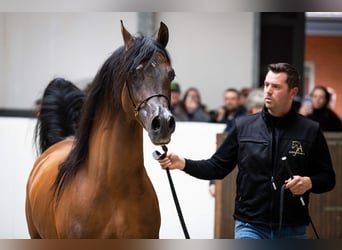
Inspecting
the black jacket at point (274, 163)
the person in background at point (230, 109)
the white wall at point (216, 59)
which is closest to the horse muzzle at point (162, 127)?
the black jacket at point (274, 163)

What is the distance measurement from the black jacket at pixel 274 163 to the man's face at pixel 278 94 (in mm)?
31

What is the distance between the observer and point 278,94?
9.40 ft

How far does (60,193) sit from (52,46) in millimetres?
2254

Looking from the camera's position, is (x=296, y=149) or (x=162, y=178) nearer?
(x=296, y=149)

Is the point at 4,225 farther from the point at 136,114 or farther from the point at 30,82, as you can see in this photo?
the point at 30,82

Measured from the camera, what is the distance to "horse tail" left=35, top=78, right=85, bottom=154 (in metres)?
4.04

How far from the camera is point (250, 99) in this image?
395 centimetres

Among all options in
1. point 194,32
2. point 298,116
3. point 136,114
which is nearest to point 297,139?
point 298,116

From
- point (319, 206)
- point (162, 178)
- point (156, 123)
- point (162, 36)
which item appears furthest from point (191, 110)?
point (156, 123)

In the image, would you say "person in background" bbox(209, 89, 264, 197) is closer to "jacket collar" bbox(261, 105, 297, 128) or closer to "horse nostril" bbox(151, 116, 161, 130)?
"jacket collar" bbox(261, 105, 297, 128)

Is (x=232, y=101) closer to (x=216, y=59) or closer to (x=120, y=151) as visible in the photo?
(x=216, y=59)

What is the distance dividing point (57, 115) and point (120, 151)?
52.1 inches

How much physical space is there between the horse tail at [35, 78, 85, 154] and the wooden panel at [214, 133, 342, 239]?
2.47 feet

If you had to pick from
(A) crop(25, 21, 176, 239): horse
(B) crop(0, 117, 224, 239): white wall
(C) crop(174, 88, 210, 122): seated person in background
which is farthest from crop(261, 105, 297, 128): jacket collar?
(C) crop(174, 88, 210, 122): seated person in background
